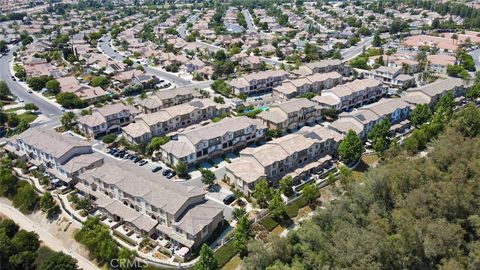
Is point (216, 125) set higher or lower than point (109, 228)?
higher

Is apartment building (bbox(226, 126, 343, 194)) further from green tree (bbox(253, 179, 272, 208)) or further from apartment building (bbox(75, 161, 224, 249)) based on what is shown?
apartment building (bbox(75, 161, 224, 249))

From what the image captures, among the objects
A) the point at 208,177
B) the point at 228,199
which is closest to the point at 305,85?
the point at 208,177

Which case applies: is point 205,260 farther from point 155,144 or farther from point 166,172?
point 155,144

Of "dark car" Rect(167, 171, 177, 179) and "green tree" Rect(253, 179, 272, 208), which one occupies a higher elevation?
"green tree" Rect(253, 179, 272, 208)

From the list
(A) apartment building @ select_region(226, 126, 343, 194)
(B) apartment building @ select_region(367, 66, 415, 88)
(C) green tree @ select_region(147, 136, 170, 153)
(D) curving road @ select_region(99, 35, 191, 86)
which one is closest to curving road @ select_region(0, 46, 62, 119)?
(C) green tree @ select_region(147, 136, 170, 153)

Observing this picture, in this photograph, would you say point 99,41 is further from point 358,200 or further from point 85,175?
point 358,200

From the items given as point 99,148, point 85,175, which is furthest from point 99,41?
point 85,175

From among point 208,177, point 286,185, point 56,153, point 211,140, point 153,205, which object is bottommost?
point 286,185
